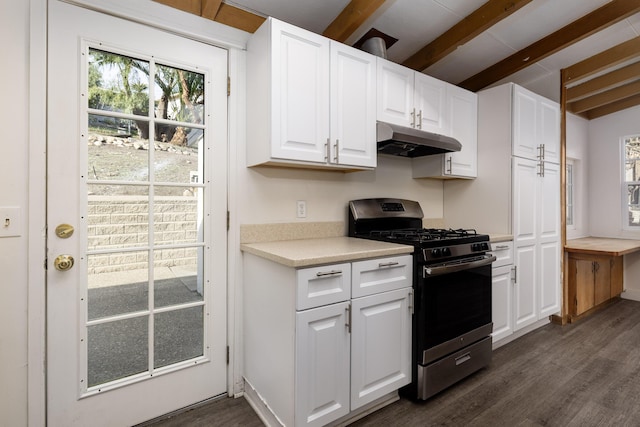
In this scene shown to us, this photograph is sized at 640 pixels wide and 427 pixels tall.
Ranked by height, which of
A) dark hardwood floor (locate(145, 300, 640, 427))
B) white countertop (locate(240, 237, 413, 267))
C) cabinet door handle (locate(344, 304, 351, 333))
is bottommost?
dark hardwood floor (locate(145, 300, 640, 427))

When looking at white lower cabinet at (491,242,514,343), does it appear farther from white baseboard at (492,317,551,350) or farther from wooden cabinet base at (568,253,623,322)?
wooden cabinet base at (568,253,623,322)

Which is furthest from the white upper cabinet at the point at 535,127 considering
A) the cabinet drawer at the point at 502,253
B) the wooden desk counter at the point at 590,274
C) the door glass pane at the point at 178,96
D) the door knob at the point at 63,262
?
the door knob at the point at 63,262

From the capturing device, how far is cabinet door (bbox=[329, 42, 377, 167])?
1.95m

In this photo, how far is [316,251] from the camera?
1.65 metres

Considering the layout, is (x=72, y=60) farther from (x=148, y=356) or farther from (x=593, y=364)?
(x=593, y=364)

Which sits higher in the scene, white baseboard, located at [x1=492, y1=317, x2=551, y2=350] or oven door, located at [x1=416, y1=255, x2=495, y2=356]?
oven door, located at [x1=416, y1=255, x2=495, y2=356]

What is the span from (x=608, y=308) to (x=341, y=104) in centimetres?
407

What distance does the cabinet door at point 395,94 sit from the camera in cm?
217

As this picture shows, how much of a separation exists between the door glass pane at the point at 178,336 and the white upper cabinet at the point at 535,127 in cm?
273

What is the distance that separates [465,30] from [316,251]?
2.02m

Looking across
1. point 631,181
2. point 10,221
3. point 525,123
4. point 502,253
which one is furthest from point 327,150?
point 631,181

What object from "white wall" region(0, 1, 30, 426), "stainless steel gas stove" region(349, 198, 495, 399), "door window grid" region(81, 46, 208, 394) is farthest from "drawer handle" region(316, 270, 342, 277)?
"white wall" region(0, 1, 30, 426)

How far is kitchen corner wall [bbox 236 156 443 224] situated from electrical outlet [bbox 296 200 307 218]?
0.02m

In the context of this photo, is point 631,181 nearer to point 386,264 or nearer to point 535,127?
point 535,127
